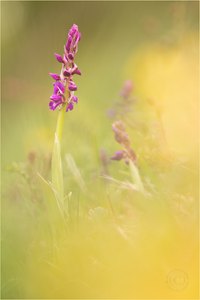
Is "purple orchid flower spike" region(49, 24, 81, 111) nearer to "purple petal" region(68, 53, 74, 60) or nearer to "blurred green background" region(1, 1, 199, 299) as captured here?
"purple petal" region(68, 53, 74, 60)

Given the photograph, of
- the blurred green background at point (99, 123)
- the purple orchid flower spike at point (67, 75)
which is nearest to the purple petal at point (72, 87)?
the purple orchid flower spike at point (67, 75)

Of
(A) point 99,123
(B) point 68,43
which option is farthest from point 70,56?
(A) point 99,123

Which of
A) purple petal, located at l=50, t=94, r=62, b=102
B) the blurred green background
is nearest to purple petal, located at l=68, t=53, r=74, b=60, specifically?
purple petal, located at l=50, t=94, r=62, b=102

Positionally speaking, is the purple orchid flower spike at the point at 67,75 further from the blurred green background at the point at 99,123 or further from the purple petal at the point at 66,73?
the blurred green background at the point at 99,123

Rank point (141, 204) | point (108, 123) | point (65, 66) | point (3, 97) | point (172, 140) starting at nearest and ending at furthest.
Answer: point (141, 204)
point (65, 66)
point (172, 140)
point (108, 123)
point (3, 97)

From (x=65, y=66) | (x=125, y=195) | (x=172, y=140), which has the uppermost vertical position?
(x=65, y=66)

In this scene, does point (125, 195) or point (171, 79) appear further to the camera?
point (171, 79)

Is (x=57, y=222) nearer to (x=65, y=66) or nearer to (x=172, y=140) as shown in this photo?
(x=65, y=66)

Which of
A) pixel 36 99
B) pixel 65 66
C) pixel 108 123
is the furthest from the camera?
pixel 36 99

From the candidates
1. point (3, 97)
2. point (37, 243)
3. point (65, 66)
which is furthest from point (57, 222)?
point (3, 97)
